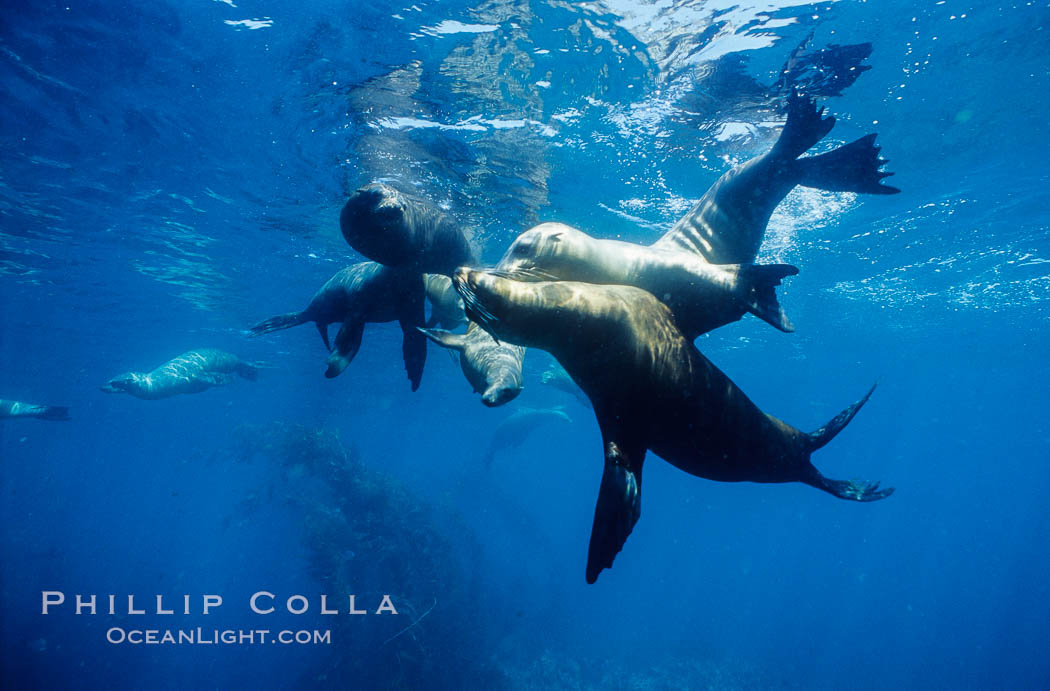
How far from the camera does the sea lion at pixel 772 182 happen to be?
173 inches

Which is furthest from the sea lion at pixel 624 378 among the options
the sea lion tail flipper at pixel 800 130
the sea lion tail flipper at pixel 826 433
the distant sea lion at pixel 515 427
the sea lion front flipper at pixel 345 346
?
the distant sea lion at pixel 515 427

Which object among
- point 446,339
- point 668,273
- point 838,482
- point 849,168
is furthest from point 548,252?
point 849,168

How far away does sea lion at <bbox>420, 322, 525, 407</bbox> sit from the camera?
11.5 ft

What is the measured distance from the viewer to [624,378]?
2.36 meters

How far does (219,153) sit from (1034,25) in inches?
576

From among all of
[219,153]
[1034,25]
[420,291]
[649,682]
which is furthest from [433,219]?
[649,682]

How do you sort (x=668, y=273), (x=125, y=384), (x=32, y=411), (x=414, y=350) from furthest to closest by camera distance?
(x=32, y=411) < (x=125, y=384) < (x=414, y=350) < (x=668, y=273)

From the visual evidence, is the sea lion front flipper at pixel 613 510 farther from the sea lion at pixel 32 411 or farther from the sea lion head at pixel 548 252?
the sea lion at pixel 32 411

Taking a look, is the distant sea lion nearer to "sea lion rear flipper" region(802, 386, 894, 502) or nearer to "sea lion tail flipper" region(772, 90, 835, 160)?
"sea lion rear flipper" region(802, 386, 894, 502)

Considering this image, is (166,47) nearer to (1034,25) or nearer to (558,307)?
(558,307)

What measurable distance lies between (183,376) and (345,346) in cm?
1150

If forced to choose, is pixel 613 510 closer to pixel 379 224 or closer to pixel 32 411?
pixel 379 224

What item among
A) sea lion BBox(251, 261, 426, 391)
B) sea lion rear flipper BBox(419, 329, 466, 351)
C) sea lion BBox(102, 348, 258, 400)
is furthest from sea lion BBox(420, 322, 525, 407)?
sea lion BBox(102, 348, 258, 400)

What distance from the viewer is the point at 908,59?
24.9 ft
